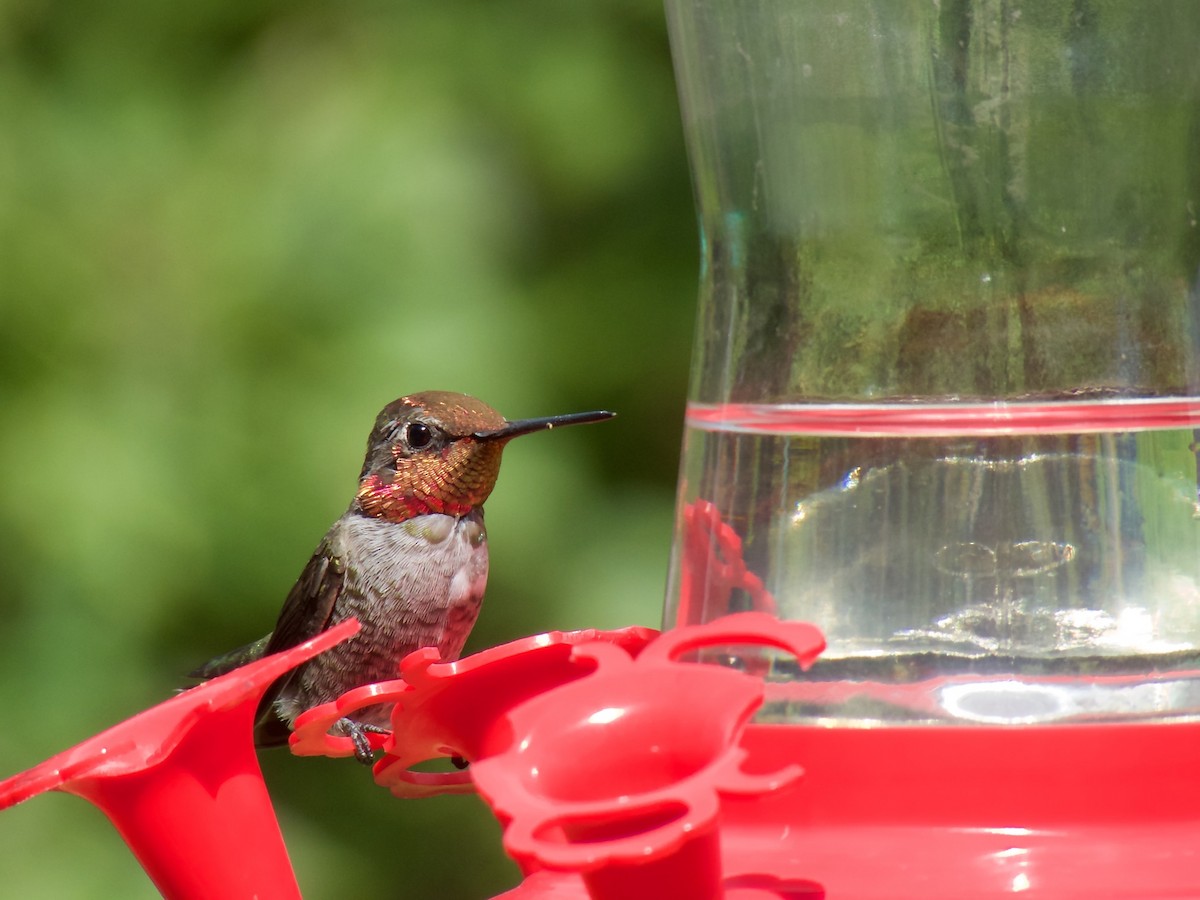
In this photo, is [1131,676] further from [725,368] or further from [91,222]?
[91,222]

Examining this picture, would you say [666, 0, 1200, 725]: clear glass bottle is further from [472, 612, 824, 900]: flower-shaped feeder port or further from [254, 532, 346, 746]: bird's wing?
[254, 532, 346, 746]: bird's wing

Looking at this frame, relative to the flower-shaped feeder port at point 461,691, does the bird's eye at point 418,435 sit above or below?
above

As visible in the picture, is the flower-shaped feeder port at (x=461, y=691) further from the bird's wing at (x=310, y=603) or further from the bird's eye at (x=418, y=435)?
the bird's eye at (x=418, y=435)

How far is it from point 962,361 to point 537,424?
4.41 ft

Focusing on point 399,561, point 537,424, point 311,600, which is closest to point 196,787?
point 537,424

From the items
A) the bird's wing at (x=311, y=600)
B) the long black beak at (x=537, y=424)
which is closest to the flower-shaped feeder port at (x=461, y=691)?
the long black beak at (x=537, y=424)

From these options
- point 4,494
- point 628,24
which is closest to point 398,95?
point 628,24

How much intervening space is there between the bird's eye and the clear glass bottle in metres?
1.36

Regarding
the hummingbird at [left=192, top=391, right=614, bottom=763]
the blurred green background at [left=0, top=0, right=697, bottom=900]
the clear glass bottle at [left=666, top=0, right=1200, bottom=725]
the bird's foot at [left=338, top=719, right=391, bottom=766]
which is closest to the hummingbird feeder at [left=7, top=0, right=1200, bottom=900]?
the clear glass bottle at [left=666, top=0, right=1200, bottom=725]

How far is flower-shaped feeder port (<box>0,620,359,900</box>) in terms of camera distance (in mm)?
1793

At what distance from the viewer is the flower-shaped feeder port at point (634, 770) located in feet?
4.12

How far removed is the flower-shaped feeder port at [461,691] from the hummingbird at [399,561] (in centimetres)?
150

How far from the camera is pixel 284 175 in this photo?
12.3ft

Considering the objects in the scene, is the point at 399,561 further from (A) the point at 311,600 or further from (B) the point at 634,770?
(B) the point at 634,770
